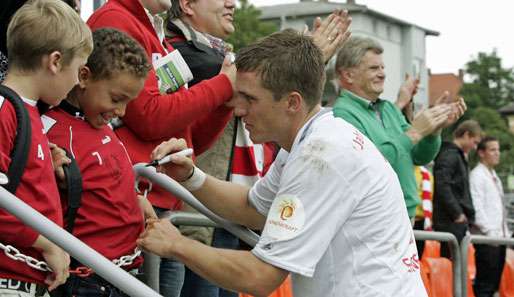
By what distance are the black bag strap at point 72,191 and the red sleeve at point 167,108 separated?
0.63 metres

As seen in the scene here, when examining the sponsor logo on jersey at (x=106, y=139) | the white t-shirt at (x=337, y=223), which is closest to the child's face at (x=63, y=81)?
the sponsor logo on jersey at (x=106, y=139)

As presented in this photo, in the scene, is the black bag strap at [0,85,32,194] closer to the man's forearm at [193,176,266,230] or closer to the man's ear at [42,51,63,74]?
the man's ear at [42,51,63,74]

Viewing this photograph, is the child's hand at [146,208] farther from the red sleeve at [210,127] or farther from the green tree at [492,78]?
the green tree at [492,78]

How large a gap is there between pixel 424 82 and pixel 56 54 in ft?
268

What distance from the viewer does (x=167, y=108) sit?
3.85m

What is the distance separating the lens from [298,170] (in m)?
3.23

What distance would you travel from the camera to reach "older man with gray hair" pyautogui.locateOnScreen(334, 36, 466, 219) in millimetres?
5621

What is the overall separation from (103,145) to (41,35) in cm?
47

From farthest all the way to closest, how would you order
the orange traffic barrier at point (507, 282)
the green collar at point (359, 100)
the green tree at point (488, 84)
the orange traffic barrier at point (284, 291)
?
the green tree at point (488, 84)
the orange traffic barrier at point (507, 282)
the green collar at point (359, 100)
the orange traffic barrier at point (284, 291)

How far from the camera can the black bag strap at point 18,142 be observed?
291 centimetres

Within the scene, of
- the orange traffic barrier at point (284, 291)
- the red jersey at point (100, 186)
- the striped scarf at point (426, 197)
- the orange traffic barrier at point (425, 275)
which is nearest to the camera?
the red jersey at point (100, 186)

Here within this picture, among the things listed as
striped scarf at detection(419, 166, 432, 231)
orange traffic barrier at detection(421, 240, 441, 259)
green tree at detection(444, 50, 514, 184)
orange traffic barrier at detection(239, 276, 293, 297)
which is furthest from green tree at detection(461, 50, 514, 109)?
orange traffic barrier at detection(239, 276, 293, 297)

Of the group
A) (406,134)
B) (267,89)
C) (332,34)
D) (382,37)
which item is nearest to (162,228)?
(267,89)

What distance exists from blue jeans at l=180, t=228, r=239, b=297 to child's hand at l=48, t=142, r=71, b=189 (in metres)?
1.18
